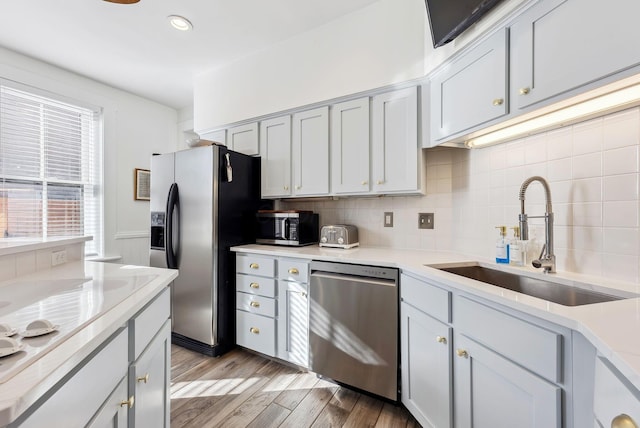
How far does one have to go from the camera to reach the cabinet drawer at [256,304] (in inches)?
87.4

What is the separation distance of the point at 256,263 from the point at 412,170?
1397mm

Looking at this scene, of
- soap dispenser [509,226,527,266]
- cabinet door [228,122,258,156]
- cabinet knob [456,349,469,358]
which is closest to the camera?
cabinet knob [456,349,469,358]

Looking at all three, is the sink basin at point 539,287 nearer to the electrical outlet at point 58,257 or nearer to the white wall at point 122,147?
the electrical outlet at point 58,257

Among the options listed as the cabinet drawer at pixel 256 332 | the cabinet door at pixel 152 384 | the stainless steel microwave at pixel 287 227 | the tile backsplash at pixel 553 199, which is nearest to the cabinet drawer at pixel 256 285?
the cabinet drawer at pixel 256 332

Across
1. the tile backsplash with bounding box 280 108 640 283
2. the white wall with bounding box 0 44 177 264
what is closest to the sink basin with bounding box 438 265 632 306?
the tile backsplash with bounding box 280 108 640 283

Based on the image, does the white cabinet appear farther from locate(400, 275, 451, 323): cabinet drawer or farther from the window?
the window

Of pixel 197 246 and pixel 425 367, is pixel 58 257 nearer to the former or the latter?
pixel 197 246

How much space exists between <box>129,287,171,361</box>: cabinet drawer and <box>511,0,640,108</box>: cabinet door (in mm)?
1727

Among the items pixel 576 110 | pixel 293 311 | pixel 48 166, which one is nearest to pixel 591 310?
pixel 576 110

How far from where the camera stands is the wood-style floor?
161 cm

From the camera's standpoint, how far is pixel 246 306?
2.36m

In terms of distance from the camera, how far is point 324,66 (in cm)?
238

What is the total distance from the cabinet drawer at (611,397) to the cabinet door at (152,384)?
47.8 inches

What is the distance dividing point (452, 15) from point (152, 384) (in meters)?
2.21
